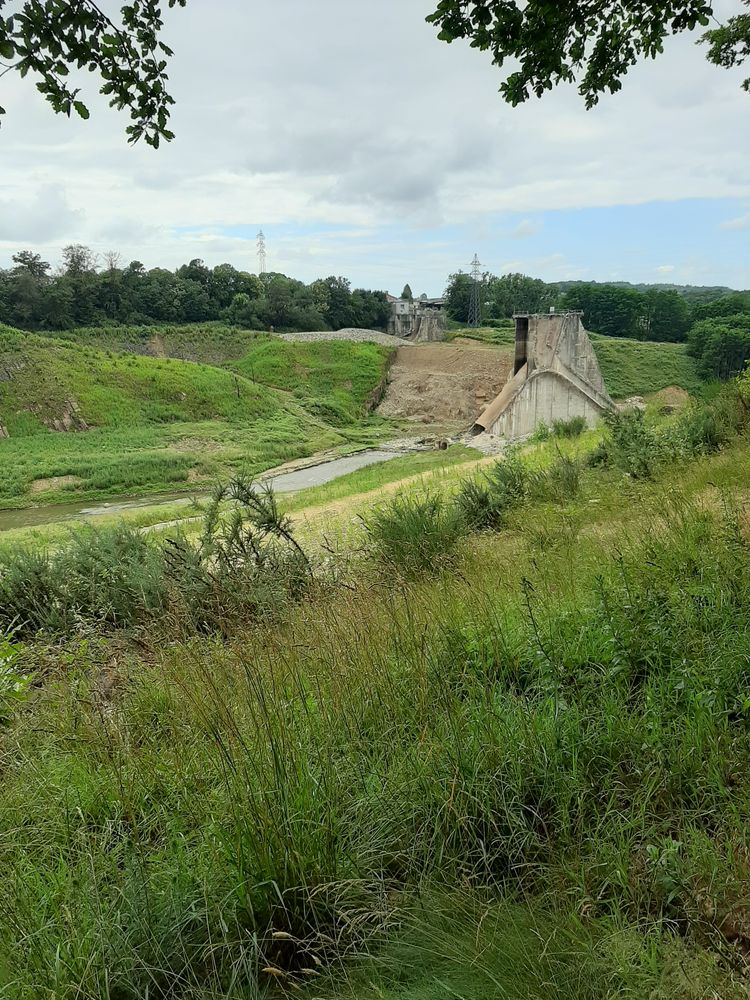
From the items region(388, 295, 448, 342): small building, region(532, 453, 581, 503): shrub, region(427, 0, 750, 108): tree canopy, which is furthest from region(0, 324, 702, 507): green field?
region(427, 0, 750, 108): tree canopy

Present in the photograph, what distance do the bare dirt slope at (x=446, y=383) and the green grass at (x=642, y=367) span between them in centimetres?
1273

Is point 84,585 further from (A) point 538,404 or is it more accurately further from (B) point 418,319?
(B) point 418,319

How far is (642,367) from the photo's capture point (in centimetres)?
7425

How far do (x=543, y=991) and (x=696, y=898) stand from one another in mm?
551

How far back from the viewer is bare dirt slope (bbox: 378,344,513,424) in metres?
60.3

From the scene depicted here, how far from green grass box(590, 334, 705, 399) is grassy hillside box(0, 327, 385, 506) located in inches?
1165

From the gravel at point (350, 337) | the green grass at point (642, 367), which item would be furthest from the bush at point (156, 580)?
the gravel at point (350, 337)

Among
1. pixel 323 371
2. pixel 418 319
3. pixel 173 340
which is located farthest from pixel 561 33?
pixel 418 319

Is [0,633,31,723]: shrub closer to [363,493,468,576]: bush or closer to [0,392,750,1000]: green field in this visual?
[0,392,750,1000]: green field

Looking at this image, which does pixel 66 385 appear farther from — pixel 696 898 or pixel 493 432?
pixel 696 898

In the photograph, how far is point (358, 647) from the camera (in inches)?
125

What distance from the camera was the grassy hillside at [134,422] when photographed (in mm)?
37344

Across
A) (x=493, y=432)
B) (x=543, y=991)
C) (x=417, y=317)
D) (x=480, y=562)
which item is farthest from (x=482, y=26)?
(x=417, y=317)

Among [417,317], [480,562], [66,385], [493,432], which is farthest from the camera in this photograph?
[417,317]
